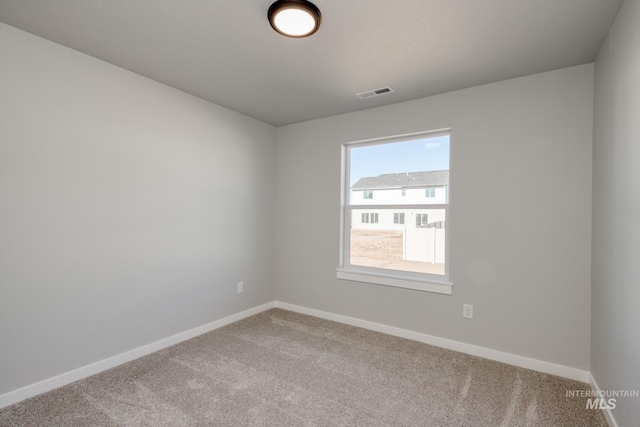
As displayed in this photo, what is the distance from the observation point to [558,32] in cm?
196

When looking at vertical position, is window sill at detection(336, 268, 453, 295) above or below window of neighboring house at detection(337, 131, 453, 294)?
below

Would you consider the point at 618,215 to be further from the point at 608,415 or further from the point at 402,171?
the point at 402,171

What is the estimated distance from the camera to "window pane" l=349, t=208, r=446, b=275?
3.13 meters

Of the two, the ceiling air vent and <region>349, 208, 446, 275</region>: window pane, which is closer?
the ceiling air vent

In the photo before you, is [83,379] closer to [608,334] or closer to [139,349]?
[139,349]

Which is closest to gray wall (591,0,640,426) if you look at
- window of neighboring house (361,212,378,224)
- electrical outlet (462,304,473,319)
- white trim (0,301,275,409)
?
electrical outlet (462,304,473,319)

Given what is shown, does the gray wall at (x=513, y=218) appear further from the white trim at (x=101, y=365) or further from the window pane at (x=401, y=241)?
the white trim at (x=101, y=365)

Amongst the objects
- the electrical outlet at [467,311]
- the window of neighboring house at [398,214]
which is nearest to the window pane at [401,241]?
the window of neighboring house at [398,214]

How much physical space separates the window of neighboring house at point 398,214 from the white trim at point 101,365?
164 cm

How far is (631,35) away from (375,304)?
2.86m

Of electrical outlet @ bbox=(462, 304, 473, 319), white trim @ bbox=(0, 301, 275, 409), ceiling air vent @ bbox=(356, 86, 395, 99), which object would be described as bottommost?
white trim @ bbox=(0, 301, 275, 409)

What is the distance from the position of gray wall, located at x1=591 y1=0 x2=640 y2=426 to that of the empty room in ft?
0.08

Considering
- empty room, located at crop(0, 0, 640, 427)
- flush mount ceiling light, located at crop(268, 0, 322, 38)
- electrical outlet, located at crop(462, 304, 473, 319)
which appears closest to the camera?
flush mount ceiling light, located at crop(268, 0, 322, 38)

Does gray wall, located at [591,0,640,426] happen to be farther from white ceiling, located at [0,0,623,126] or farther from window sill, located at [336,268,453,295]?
window sill, located at [336,268,453,295]
